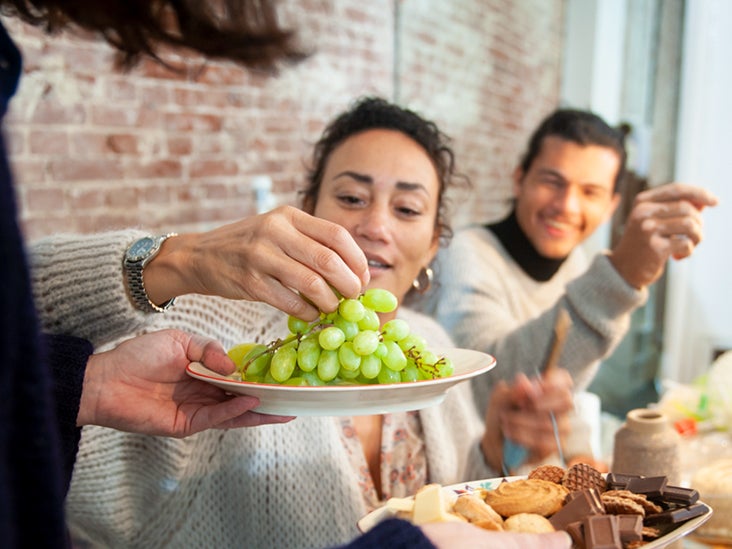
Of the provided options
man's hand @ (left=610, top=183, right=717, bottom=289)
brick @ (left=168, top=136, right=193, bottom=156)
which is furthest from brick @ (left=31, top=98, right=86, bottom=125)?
man's hand @ (left=610, top=183, right=717, bottom=289)

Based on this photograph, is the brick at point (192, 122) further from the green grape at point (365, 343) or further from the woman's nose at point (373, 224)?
the green grape at point (365, 343)

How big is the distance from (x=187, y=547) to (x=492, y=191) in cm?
336

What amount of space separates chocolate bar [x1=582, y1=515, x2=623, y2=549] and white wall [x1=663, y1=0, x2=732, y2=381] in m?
3.21

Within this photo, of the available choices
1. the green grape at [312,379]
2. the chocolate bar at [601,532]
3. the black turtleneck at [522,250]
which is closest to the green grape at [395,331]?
the green grape at [312,379]

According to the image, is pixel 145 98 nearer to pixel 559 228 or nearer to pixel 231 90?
pixel 231 90

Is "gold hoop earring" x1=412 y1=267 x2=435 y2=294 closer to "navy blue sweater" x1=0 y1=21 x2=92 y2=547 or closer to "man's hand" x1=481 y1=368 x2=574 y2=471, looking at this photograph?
"man's hand" x1=481 y1=368 x2=574 y2=471

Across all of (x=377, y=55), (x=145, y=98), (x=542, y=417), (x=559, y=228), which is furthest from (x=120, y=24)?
(x=377, y=55)

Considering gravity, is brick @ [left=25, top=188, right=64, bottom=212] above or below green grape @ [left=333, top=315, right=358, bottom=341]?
above

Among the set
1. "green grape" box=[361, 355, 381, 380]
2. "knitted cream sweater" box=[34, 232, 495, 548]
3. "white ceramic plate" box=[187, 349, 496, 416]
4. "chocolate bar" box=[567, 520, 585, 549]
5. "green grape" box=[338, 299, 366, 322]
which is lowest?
"knitted cream sweater" box=[34, 232, 495, 548]

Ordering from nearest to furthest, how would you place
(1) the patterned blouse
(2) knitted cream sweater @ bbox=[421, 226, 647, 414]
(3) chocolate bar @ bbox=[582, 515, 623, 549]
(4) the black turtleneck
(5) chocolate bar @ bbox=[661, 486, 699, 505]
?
(3) chocolate bar @ bbox=[582, 515, 623, 549]
(5) chocolate bar @ bbox=[661, 486, 699, 505]
(1) the patterned blouse
(2) knitted cream sweater @ bbox=[421, 226, 647, 414]
(4) the black turtleneck

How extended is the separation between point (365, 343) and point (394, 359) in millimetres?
46

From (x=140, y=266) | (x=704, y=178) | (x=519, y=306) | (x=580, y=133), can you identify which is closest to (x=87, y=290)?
(x=140, y=266)

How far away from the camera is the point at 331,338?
78 cm

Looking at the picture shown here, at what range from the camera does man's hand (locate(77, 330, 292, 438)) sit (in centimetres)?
93
